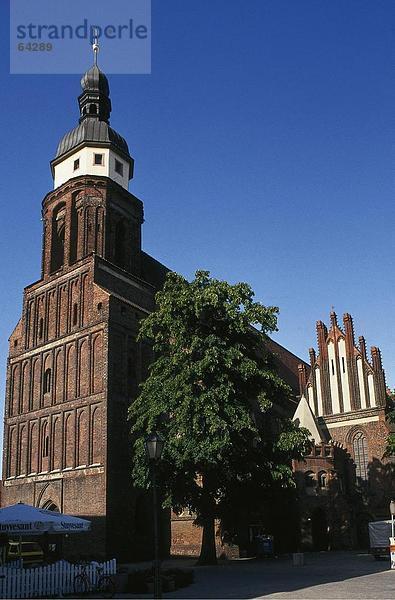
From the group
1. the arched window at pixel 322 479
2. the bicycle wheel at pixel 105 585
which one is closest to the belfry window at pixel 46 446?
the arched window at pixel 322 479

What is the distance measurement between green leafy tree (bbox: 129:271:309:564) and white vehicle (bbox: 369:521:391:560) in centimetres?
645

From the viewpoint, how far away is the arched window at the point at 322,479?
44.3 m

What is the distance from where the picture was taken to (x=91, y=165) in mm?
44219

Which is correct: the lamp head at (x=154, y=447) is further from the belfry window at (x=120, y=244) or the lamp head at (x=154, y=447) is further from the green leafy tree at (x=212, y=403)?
the belfry window at (x=120, y=244)

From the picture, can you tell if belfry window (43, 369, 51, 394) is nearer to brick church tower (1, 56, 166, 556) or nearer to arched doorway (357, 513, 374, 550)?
brick church tower (1, 56, 166, 556)

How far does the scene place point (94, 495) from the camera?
1364 inches

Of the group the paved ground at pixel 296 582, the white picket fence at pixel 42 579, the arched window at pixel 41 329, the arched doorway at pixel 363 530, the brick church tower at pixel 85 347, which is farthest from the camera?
the arched doorway at pixel 363 530

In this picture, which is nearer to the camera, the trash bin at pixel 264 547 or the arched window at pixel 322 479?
the trash bin at pixel 264 547

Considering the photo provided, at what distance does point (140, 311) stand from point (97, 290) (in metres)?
3.26

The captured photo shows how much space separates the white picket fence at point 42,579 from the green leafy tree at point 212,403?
26.7ft

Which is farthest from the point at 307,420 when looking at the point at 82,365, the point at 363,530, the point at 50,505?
the point at 50,505

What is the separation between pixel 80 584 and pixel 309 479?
85.1ft

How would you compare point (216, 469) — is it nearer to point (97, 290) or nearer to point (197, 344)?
point (197, 344)

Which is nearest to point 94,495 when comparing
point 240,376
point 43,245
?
point 240,376
